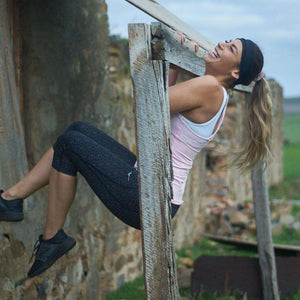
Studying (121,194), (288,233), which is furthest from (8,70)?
(288,233)

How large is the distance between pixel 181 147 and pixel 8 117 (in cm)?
124

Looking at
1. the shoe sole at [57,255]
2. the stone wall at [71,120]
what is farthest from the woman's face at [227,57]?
the shoe sole at [57,255]

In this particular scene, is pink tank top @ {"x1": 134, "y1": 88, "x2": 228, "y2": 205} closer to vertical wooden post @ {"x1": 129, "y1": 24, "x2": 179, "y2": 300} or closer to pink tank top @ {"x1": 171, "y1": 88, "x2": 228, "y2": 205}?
pink tank top @ {"x1": 171, "y1": 88, "x2": 228, "y2": 205}

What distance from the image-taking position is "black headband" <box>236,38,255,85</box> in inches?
124

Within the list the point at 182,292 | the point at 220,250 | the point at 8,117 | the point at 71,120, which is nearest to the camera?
the point at 8,117

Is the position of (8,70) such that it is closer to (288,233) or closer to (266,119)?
(266,119)

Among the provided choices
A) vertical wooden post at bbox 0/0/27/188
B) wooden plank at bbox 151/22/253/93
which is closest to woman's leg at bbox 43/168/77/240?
vertical wooden post at bbox 0/0/27/188

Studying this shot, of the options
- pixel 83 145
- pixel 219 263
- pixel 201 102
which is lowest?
pixel 219 263

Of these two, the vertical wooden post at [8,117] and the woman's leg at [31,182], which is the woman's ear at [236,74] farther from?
the vertical wooden post at [8,117]

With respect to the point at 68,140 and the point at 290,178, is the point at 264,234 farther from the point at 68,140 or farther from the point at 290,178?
the point at 290,178

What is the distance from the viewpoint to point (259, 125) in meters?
3.35

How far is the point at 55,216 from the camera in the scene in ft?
10.2

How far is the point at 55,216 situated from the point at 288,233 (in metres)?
5.96

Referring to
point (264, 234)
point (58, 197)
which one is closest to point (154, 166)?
point (58, 197)
